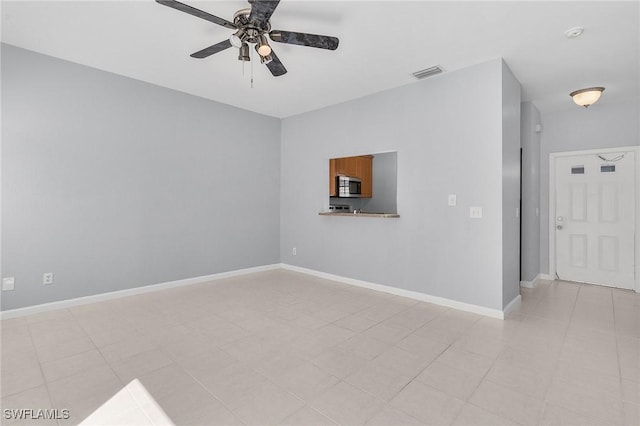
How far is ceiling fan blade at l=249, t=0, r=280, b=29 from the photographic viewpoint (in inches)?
78.7

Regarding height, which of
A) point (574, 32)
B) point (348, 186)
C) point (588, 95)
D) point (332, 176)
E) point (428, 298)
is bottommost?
point (428, 298)

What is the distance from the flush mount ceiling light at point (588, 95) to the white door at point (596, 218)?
1.20 meters

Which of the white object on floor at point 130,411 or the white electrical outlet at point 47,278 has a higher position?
the white electrical outlet at point 47,278

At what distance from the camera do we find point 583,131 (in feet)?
15.7

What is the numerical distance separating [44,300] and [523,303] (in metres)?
5.57

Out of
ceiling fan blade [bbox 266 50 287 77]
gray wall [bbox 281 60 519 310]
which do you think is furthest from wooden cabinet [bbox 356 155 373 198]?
ceiling fan blade [bbox 266 50 287 77]

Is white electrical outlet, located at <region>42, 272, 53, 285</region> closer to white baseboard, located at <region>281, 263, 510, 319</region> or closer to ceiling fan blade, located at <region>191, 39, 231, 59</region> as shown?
ceiling fan blade, located at <region>191, 39, 231, 59</region>

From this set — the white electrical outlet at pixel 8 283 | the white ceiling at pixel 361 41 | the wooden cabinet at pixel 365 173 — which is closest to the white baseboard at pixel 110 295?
the white electrical outlet at pixel 8 283

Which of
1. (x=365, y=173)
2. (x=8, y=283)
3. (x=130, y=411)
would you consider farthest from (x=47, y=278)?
(x=365, y=173)

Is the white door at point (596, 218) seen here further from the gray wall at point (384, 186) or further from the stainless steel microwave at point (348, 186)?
the stainless steel microwave at point (348, 186)

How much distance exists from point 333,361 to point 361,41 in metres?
2.89

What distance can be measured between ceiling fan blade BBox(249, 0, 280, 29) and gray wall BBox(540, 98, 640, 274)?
4548 millimetres

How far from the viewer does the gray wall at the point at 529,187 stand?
4723mm

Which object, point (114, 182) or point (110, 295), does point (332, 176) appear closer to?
point (114, 182)
